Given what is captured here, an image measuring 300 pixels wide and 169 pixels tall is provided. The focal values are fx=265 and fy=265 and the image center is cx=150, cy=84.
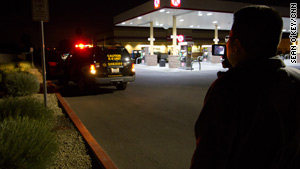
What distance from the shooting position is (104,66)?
11336 millimetres

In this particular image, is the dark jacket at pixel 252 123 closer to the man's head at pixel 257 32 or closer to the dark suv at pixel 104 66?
the man's head at pixel 257 32

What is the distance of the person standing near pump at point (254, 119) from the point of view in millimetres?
1270

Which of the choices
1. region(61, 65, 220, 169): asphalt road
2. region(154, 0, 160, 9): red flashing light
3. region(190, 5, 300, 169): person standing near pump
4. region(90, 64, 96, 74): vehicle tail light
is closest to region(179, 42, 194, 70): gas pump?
region(154, 0, 160, 9): red flashing light

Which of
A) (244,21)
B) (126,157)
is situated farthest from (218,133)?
(126,157)

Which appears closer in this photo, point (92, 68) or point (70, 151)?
point (70, 151)

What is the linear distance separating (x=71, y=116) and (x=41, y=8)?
9.16 feet

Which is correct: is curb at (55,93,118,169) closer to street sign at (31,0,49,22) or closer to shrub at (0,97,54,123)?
shrub at (0,97,54,123)

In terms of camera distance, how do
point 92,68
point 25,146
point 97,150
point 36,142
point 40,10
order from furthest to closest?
point 92,68 → point 40,10 → point 97,150 → point 36,142 → point 25,146

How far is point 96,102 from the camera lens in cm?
983

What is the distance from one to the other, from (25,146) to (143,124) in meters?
3.78

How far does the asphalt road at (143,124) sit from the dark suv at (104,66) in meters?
0.64

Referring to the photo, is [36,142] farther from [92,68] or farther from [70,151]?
[92,68]

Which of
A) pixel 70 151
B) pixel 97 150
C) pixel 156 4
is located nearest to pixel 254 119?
pixel 97 150

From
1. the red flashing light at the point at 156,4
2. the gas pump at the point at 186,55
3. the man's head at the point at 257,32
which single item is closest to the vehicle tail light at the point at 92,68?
the man's head at the point at 257,32
